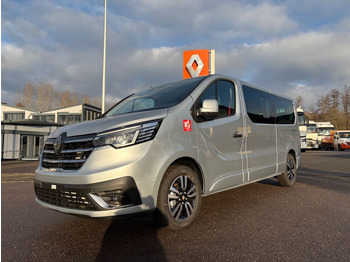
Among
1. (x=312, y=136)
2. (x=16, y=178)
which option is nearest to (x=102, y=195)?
(x=16, y=178)

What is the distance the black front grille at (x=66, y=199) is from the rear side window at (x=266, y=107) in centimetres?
302

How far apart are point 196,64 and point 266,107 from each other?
18.5ft

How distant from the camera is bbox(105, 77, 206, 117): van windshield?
3759 millimetres

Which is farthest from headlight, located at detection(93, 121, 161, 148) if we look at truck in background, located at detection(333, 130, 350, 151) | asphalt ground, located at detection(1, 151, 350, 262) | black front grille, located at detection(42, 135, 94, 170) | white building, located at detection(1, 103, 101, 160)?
truck in background, located at detection(333, 130, 350, 151)

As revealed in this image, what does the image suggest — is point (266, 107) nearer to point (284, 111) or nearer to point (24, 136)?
point (284, 111)

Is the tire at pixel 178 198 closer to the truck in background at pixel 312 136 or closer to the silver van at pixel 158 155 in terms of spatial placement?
the silver van at pixel 158 155

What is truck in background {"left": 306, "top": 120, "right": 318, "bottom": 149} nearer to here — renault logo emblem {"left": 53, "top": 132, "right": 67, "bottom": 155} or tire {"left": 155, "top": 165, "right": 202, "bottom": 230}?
tire {"left": 155, "top": 165, "right": 202, "bottom": 230}

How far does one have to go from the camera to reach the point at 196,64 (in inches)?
415

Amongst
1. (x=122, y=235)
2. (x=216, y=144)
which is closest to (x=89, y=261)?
(x=122, y=235)

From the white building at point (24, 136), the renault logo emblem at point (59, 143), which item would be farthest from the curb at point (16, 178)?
the white building at point (24, 136)

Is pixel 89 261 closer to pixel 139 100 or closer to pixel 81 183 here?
pixel 81 183

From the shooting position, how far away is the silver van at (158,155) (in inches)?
112

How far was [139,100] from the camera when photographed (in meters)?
4.30

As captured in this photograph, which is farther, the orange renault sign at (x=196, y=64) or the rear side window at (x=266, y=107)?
the orange renault sign at (x=196, y=64)
